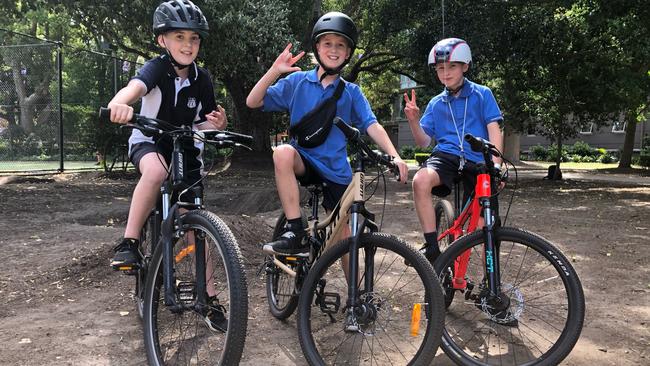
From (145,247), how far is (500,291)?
2.30 m

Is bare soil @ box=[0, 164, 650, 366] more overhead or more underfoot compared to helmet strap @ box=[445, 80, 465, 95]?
more underfoot

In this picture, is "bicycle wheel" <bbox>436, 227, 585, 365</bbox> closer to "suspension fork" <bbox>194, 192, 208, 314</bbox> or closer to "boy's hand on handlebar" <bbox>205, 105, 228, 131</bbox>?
"suspension fork" <bbox>194, 192, 208, 314</bbox>

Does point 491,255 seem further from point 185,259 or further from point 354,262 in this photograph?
point 185,259

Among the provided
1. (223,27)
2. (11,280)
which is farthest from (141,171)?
(223,27)

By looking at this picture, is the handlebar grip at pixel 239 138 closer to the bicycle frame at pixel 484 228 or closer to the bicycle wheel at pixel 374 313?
the bicycle wheel at pixel 374 313

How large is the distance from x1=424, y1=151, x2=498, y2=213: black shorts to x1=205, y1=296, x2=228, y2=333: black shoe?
176 cm

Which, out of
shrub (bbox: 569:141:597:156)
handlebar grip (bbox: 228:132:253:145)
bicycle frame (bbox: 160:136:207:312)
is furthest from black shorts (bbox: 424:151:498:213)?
shrub (bbox: 569:141:597:156)

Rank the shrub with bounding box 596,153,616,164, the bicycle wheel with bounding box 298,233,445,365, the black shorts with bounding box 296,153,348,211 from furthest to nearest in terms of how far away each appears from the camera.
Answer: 1. the shrub with bounding box 596,153,616,164
2. the black shorts with bounding box 296,153,348,211
3. the bicycle wheel with bounding box 298,233,445,365

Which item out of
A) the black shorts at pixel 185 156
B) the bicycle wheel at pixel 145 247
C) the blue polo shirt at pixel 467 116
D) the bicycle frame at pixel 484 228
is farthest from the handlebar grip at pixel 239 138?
the blue polo shirt at pixel 467 116

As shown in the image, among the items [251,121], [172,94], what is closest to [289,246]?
[172,94]

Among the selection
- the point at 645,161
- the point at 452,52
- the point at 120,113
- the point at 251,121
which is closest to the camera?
the point at 120,113

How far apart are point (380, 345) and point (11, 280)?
3333mm

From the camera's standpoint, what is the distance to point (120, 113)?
2588 millimetres

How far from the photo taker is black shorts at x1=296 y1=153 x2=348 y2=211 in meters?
3.27
